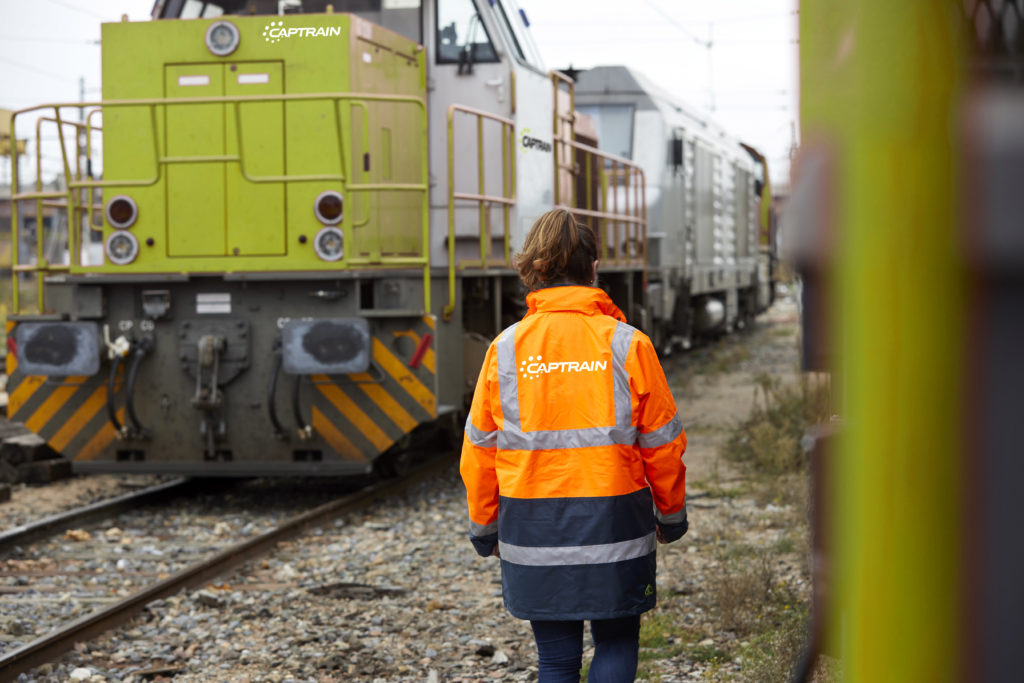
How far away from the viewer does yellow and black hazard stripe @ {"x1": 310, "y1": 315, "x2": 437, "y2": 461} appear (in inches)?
275

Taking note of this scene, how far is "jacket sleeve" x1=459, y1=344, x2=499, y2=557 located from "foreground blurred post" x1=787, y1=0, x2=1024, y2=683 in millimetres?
2189

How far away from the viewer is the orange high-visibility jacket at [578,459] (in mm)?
2861

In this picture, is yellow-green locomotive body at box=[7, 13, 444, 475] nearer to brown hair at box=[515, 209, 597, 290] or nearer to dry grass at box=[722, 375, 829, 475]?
dry grass at box=[722, 375, 829, 475]

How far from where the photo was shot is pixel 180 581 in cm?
539

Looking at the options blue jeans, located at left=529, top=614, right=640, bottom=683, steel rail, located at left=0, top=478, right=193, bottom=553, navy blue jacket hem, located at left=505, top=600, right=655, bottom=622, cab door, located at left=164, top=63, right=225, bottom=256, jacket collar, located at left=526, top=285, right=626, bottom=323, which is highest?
cab door, located at left=164, top=63, right=225, bottom=256

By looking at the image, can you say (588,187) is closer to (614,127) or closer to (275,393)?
(275,393)

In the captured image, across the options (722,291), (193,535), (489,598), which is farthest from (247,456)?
(722,291)

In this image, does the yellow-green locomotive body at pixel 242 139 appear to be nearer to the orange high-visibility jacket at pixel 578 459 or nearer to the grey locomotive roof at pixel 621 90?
the orange high-visibility jacket at pixel 578 459

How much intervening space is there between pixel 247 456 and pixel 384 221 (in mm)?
1765

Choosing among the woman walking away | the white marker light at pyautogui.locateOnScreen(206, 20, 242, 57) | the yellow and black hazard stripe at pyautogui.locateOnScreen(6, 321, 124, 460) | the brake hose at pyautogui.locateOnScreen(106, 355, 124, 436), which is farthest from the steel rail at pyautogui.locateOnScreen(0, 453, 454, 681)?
the white marker light at pyautogui.locateOnScreen(206, 20, 242, 57)

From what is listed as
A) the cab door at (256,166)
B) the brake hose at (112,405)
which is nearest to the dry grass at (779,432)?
the cab door at (256,166)

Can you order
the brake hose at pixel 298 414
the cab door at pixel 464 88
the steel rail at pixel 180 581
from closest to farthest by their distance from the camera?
1. the steel rail at pixel 180 581
2. the brake hose at pixel 298 414
3. the cab door at pixel 464 88

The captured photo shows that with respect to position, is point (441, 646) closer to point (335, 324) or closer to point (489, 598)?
point (489, 598)

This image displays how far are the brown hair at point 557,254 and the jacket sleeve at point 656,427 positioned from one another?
26 centimetres
